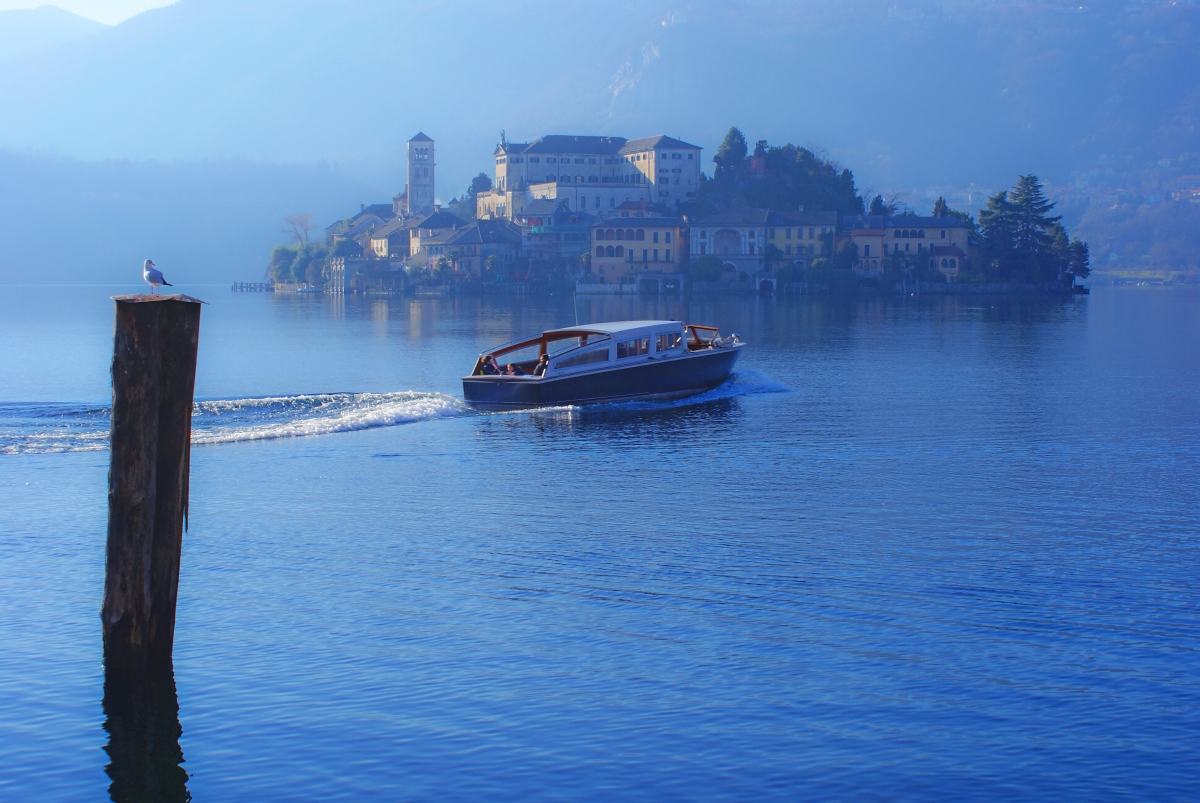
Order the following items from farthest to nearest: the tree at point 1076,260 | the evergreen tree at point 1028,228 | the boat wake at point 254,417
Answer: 1. the tree at point 1076,260
2. the evergreen tree at point 1028,228
3. the boat wake at point 254,417

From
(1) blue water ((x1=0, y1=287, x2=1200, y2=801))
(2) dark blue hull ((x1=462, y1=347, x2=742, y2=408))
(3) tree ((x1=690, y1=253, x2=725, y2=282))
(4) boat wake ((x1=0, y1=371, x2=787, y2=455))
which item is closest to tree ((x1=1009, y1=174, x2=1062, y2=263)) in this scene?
(3) tree ((x1=690, y1=253, x2=725, y2=282))

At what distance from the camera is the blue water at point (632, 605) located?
1339cm

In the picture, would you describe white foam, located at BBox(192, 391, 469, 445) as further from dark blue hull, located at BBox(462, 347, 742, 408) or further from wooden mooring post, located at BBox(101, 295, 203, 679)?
wooden mooring post, located at BBox(101, 295, 203, 679)

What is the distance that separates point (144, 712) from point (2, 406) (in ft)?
97.8

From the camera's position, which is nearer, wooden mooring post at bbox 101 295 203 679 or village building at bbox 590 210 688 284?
wooden mooring post at bbox 101 295 203 679

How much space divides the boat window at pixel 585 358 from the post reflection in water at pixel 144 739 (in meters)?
28.1

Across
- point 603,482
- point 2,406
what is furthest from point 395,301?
point 603,482

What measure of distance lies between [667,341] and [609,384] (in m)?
3.61

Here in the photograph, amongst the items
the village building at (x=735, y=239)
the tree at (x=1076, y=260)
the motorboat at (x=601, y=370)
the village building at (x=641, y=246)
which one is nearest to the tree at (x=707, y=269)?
the village building at (x=735, y=239)

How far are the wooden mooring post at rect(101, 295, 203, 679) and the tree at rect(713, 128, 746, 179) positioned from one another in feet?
589

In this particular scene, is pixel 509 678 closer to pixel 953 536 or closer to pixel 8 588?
pixel 8 588

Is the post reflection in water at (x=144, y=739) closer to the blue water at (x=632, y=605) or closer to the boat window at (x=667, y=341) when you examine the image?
the blue water at (x=632, y=605)

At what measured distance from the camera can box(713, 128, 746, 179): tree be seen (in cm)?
18912

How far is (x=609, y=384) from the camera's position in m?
43.5
